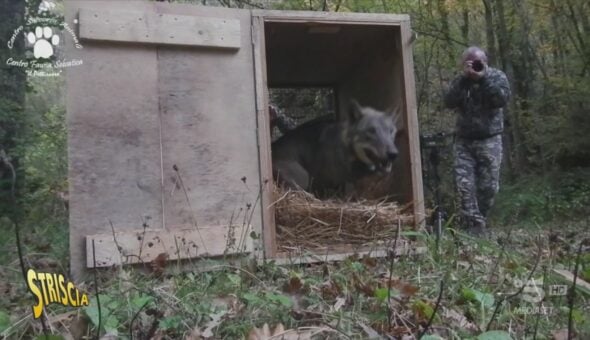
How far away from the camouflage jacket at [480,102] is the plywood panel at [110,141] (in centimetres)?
382

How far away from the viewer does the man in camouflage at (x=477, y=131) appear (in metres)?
6.73

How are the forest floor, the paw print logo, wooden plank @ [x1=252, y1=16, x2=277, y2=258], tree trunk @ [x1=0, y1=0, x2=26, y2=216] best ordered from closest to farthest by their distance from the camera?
the forest floor
wooden plank @ [x1=252, y1=16, x2=277, y2=258]
the paw print logo
tree trunk @ [x1=0, y1=0, x2=26, y2=216]

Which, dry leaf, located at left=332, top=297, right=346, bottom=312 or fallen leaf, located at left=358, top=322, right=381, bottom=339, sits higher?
dry leaf, located at left=332, top=297, right=346, bottom=312

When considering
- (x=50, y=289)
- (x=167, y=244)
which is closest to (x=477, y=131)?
(x=167, y=244)

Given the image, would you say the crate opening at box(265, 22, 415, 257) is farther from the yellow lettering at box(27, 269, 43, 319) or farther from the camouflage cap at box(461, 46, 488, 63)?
the yellow lettering at box(27, 269, 43, 319)

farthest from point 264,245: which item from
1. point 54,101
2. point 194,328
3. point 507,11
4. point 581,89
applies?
point 507,11

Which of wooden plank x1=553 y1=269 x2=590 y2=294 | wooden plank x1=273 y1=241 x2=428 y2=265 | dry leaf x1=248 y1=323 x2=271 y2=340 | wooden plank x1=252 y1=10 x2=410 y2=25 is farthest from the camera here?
wooden plank x1=252 y1=10 x2=410 y2=25

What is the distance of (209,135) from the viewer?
465cm

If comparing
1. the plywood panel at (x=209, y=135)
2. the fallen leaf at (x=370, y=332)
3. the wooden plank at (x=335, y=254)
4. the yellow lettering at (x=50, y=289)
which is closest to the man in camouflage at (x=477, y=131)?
the wooden plank at (x=335, y=254)

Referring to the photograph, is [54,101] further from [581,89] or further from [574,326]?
[574,326]

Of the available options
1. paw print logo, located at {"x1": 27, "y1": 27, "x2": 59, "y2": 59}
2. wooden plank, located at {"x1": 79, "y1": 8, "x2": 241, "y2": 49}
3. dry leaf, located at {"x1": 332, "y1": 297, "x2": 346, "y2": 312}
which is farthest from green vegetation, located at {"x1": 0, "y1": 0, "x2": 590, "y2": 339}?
wooden plank, located at {"x1": 79, "y1": 8, "x2": 241, "y2": 49}

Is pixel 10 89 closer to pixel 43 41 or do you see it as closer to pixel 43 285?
pixel 43 41

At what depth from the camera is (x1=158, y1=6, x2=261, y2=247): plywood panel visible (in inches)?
178

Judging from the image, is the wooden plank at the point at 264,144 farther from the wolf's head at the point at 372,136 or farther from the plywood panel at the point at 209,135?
the wolf's head at the point at 372,136
